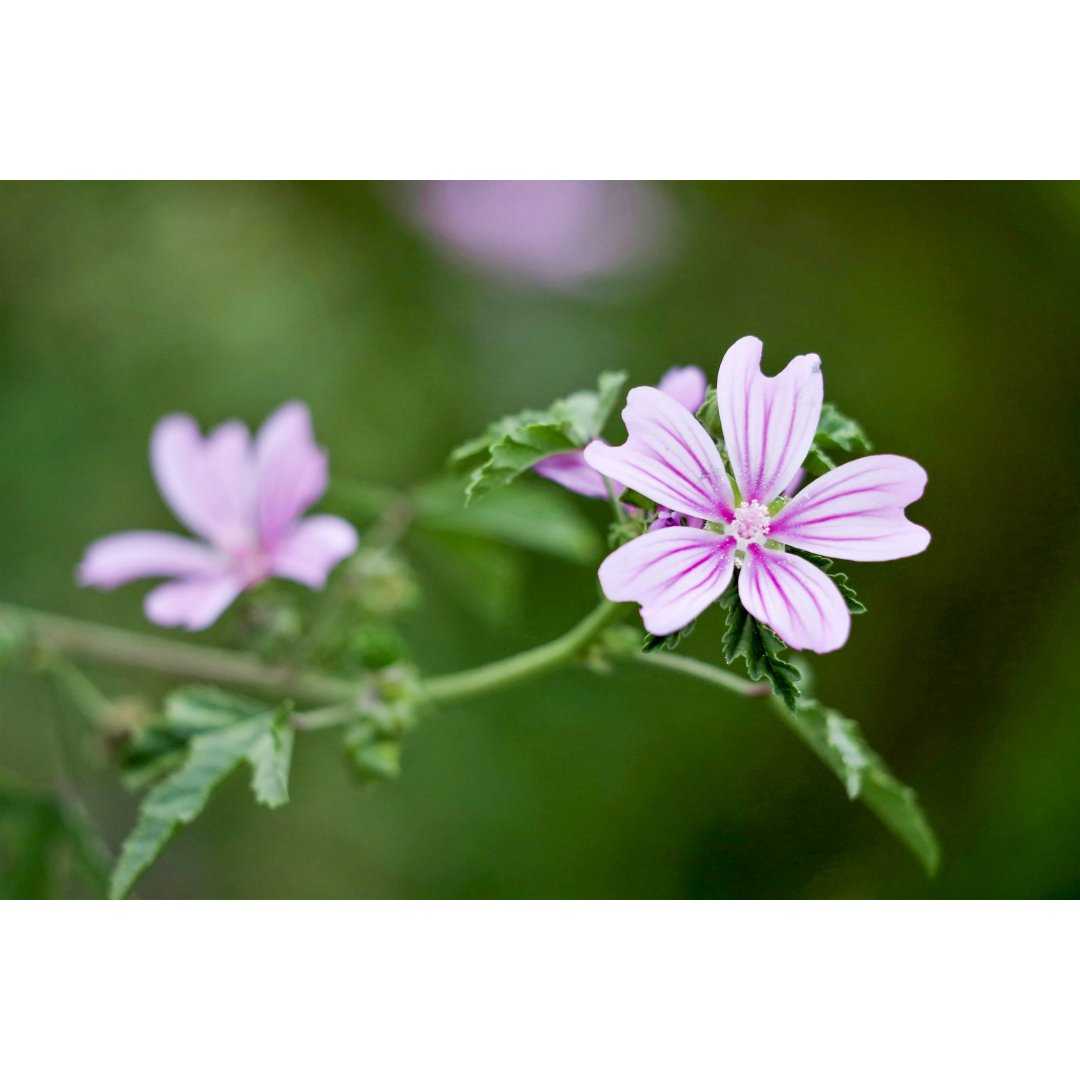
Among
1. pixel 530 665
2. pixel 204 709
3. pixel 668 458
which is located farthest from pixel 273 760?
pixel 668 458

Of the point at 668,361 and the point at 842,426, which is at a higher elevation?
the point at 668,361

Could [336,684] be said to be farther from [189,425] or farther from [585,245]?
[585,245]

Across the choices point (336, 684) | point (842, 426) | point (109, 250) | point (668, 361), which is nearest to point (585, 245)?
point (668, 361)

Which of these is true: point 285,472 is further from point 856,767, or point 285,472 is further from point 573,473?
point 856,767

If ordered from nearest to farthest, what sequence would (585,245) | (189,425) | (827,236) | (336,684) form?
(336,684)
(189,425)
(827,236)
(585,245)

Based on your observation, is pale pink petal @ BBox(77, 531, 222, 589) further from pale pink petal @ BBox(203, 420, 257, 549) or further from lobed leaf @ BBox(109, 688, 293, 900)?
lobed leaf @ BBox(109, 688, 293, 900)
